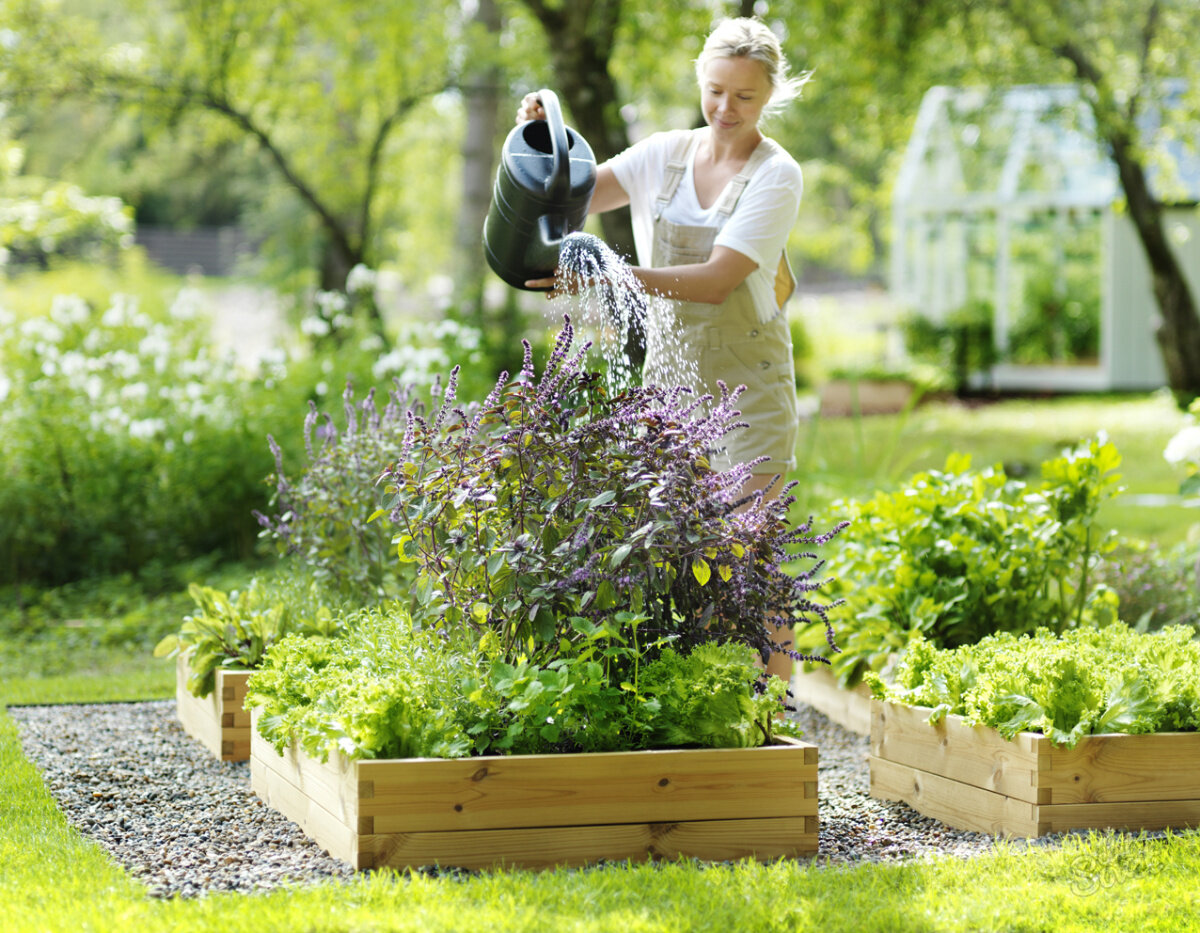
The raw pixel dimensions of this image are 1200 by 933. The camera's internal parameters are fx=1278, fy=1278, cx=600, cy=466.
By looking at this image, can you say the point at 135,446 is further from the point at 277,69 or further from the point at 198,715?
the point at 277,69

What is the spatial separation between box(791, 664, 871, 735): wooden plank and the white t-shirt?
4.83 feet

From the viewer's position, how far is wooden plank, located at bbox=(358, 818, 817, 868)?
262cm

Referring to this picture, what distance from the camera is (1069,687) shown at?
9.69 feet

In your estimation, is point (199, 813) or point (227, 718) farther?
point (227, 718)

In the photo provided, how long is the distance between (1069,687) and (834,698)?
1606 millimetres

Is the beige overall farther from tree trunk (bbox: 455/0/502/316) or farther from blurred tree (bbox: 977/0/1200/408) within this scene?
tree trunk (bbox: 455/0/502/316)

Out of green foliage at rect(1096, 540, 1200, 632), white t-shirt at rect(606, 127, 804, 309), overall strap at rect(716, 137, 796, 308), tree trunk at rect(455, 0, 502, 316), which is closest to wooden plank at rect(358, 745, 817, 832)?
white t-shirt at rect(606, 127, 804, 309)

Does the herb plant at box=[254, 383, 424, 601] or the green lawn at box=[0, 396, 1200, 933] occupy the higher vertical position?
the herb plant at box=[254, 383, 424, 601]

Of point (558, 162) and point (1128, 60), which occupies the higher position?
point (1128, 60)

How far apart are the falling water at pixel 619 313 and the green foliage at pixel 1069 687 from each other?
43.0 inches

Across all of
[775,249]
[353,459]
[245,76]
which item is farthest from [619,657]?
[245,76]

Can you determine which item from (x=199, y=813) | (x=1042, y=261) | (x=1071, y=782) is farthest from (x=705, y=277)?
(x=1042, y=261)

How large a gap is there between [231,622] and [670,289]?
179 centimetres

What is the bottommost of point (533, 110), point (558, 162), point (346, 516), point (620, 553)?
point (346, 516)
